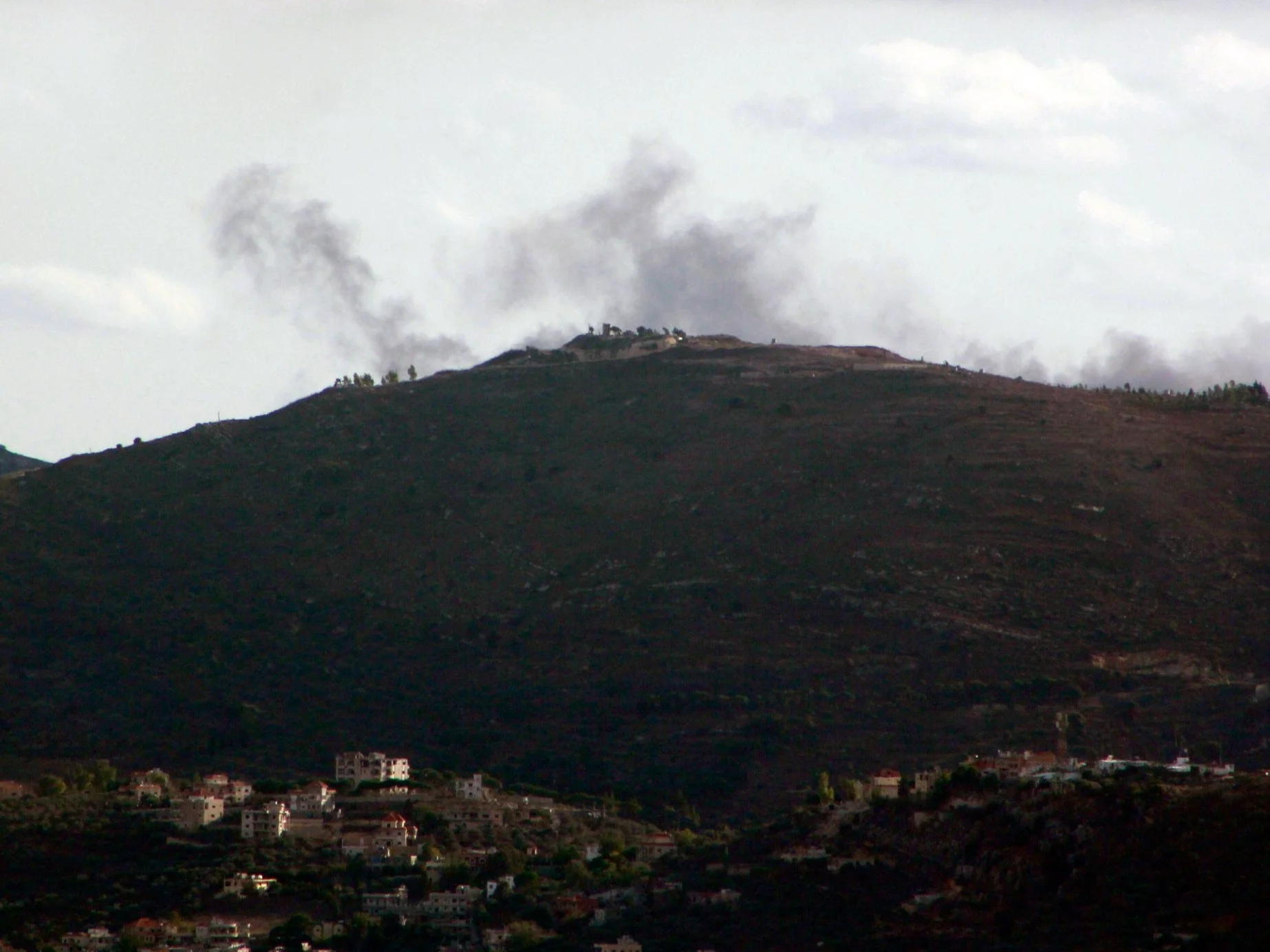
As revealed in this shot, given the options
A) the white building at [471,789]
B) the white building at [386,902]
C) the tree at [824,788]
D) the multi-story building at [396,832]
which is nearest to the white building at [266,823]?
the multi-story building at [396,832]

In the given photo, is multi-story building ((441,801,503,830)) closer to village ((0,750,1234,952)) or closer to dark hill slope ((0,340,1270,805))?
village ((0,750,1234,952))

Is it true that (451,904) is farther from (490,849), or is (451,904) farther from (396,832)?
(396,832)

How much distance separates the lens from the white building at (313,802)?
92500 millimetres

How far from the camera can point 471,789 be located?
323 ft

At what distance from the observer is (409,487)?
150 meters

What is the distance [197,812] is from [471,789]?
11.6 m

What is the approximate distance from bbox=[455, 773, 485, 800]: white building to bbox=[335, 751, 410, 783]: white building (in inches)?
92.1

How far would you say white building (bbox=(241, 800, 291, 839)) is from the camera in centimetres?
8944

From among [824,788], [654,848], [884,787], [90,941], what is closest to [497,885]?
[654,848]

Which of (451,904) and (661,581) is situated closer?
(451,904)

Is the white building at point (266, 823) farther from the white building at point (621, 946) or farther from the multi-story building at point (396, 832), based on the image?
the white building at point (621, 946)

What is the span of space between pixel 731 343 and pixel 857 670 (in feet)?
205

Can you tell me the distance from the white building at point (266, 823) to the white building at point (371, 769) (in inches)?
363

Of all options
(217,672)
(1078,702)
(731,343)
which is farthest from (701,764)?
(731,343)
